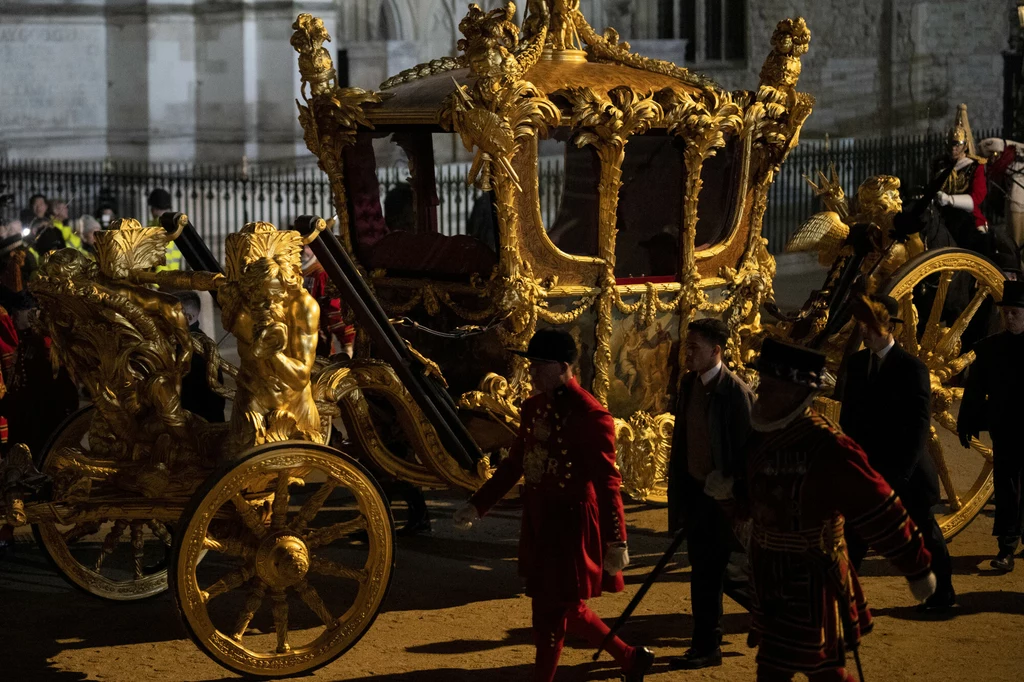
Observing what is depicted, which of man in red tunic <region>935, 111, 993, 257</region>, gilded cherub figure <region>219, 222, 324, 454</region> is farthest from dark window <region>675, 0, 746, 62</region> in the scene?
gilded cherub figure <region>219, 222, 324, 454</region>

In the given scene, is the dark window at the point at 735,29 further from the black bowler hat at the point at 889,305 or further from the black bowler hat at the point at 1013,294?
the black bowler hat at the point at 889,305

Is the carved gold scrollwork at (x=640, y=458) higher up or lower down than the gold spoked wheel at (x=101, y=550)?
higher up

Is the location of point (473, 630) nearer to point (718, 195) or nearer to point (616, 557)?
point (616, 557)

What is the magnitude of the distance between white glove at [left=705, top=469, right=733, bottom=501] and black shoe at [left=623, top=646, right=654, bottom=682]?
0.82 m

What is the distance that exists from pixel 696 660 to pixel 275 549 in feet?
5.60

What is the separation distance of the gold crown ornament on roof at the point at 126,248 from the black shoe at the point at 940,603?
3612mm

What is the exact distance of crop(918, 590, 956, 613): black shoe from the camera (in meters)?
7.05

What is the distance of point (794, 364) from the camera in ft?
16.4

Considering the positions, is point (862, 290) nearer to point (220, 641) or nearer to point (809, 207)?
point (220, 641)

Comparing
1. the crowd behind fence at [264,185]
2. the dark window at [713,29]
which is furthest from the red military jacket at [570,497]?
the dark window at [713,29]

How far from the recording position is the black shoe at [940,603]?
7051 mm

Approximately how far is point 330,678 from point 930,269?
352 cm

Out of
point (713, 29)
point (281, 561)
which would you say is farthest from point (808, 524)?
point (713, 29)

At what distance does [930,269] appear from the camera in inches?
306
